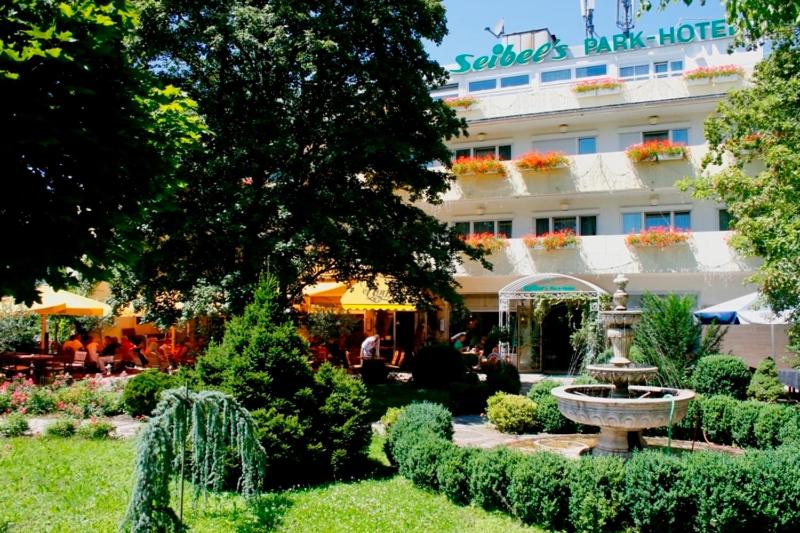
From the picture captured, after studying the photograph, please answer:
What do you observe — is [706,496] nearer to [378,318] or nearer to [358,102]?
[358,102]

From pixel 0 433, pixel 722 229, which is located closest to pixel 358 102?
pixel 0 433

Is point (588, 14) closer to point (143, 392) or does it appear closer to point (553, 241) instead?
point (553, 241)

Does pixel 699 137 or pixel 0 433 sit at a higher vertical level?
pixel 699 137

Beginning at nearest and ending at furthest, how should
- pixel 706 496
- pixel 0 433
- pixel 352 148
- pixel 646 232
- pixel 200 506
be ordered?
1. pixel 706 496
2. pixel 200 506
3. pixel 0 433
4. pixel 352 148
5. pixel 646 232

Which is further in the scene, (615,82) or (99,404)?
(615,82)

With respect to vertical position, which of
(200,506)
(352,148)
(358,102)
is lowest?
(200,506)

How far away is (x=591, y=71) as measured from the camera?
31.6m

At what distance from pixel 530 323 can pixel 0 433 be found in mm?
19242

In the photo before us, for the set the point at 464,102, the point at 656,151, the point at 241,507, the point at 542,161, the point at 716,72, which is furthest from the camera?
the point at 464,102

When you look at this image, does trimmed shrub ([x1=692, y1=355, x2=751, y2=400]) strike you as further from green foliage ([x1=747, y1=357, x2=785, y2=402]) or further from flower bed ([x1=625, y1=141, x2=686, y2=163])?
flower bed ([x1=625, y1=141, x2=686, y2=163])

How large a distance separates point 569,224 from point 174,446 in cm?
2271

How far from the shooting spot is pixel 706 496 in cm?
671

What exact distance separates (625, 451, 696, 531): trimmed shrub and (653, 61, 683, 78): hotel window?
25.8m

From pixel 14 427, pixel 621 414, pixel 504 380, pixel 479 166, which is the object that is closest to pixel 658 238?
pixel 479 166
